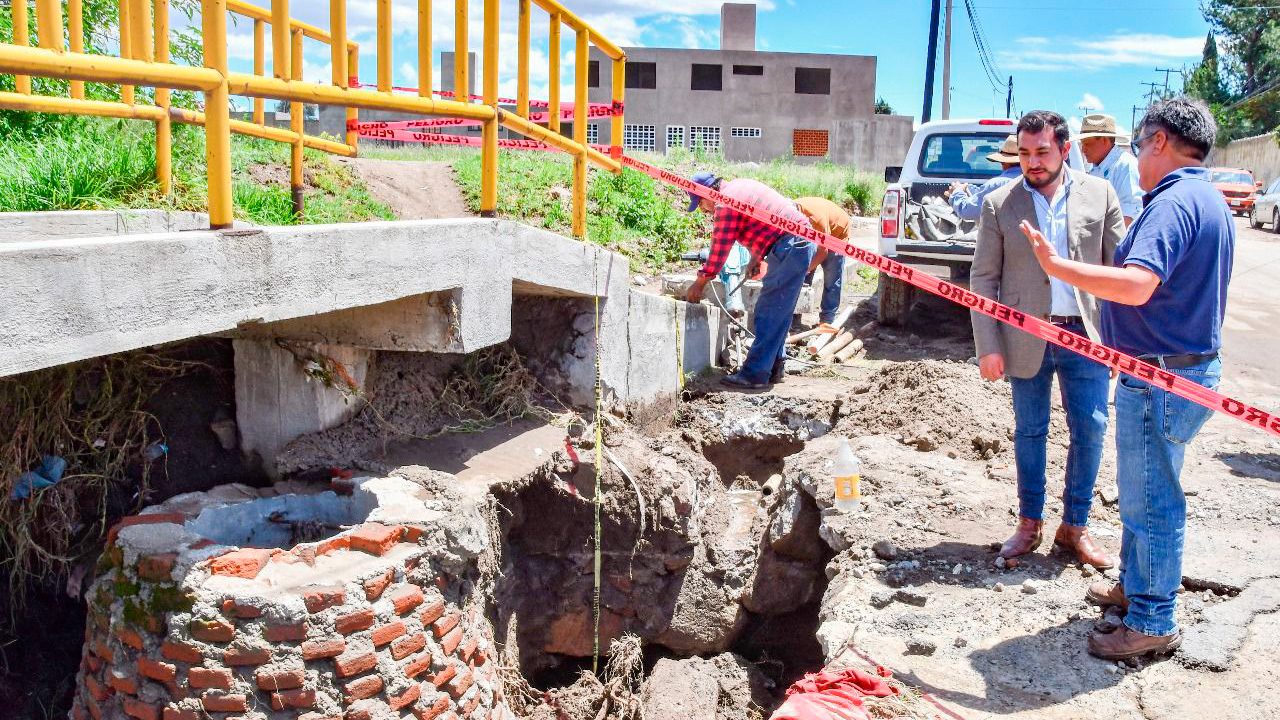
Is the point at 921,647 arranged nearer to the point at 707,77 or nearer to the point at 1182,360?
the point at 1182,360

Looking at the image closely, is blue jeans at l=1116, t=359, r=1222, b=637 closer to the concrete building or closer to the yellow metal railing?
the yellow metal railing

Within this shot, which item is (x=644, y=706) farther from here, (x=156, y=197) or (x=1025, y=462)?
(x=156, y=197)

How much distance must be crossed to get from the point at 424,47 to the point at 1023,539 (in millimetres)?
3433

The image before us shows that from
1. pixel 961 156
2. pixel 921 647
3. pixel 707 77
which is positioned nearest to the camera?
pixel 921 647

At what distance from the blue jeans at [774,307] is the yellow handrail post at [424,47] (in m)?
3.99

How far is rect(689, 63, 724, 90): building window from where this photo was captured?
3769 centimetres

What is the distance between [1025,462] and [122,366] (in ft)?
13.2

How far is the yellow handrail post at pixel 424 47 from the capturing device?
421 centimetres

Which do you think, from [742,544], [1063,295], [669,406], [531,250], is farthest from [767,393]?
[1063,295]

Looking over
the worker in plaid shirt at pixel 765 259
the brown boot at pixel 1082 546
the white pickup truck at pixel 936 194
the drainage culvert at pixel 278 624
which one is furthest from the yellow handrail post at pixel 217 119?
the white pickup truck at pixel 936 194

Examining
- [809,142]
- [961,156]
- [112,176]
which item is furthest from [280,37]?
[809,142]

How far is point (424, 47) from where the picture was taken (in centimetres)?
427

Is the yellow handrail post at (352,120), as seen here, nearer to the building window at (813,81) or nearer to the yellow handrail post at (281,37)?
the yellow handrail post at (281,37)

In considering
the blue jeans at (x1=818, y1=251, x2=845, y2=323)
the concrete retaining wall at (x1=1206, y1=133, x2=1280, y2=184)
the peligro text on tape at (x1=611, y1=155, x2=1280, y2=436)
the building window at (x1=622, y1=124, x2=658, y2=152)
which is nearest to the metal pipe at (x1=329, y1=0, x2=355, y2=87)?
the peligro text on tape at (x1=611, y1=155, x2=1280, y2=436)
